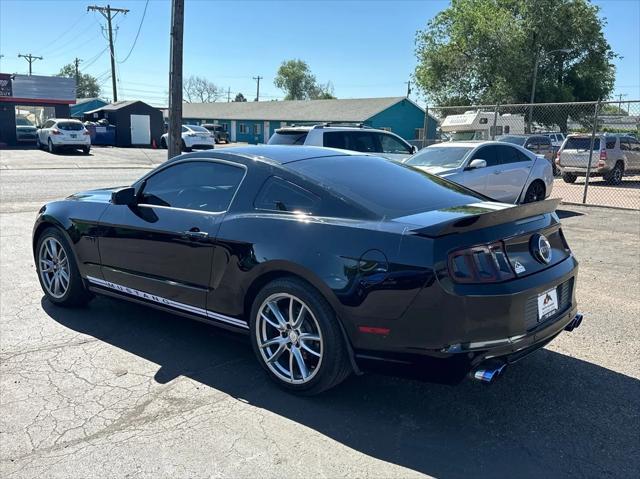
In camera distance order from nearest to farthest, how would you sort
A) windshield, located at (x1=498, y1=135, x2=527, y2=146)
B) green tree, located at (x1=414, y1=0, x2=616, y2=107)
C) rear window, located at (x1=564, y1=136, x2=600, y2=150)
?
rear window, located at (x1=564, y1=136, x2=600, y2=150) < windshield, located at (x1=498, y1=135, x2=527, y2=146) < green tree, located at (x1=414, y1=0, x2=616, y2=107)

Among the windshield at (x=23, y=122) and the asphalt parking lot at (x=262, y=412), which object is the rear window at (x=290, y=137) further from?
the windshield at (x=23, y=122)

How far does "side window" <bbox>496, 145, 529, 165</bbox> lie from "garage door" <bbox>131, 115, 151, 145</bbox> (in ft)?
116

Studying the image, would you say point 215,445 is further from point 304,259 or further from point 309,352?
point 304,259

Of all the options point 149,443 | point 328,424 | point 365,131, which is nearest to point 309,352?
point 328,424

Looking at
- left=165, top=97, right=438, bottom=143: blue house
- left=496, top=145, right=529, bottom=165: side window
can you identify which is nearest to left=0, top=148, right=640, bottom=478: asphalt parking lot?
left=496, top=145, right=529, bottom=165: side window

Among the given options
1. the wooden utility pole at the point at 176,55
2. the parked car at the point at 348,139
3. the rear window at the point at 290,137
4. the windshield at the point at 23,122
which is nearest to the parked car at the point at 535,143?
the parked car at the point at 348,139

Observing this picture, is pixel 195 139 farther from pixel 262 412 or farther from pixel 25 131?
pixel 262 412

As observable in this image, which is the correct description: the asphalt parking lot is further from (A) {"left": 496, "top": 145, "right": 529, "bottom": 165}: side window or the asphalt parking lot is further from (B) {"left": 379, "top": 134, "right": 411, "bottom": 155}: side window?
(B) {"left": 379, "top": 134, "right": 411, "bottom": 155}: side window

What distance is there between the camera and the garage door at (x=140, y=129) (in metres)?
41.6

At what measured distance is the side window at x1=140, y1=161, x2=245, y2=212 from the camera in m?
4.09

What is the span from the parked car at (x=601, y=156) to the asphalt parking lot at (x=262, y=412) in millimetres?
15612

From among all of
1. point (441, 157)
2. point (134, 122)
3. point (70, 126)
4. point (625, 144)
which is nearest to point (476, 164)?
point (441, 157)

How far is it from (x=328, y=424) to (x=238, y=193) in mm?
1671

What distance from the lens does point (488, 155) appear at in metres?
10.9
